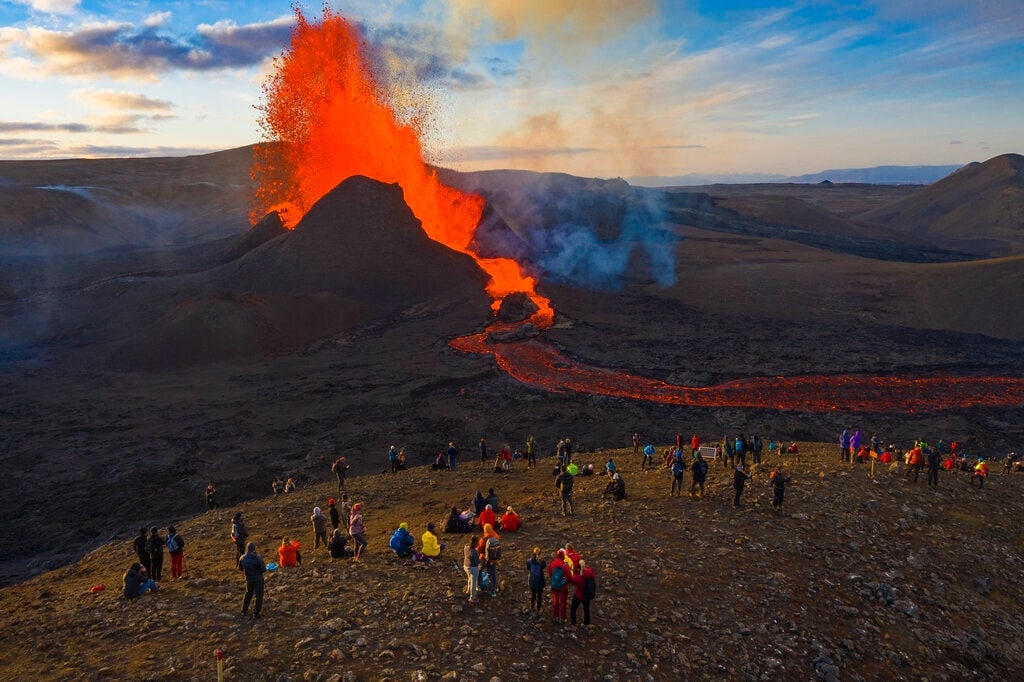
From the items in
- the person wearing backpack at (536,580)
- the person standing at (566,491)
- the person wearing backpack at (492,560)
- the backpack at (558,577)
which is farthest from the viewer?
the person standing at (566,491)

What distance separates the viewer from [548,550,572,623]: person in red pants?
1291cm

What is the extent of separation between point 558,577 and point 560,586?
8.2 inches

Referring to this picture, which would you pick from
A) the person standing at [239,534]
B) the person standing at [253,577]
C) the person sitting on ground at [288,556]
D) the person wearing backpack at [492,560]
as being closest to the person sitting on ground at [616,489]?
A: the person wearing backpack at [492,560]

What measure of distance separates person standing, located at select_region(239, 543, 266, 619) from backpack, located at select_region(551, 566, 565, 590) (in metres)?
5.51

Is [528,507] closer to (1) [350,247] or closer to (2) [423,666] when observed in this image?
(2) [423,666]

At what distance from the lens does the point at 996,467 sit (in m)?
27.9

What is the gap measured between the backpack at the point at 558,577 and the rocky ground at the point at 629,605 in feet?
2.61

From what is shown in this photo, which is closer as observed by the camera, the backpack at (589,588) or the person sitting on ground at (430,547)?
the backpack at (589,588)

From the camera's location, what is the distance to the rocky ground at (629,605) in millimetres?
12008

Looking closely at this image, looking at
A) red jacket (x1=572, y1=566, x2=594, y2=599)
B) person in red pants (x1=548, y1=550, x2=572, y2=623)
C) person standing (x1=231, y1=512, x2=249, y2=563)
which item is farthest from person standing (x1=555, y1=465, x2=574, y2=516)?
person standing (x1=231, y1=512, x2=249, y2=563)

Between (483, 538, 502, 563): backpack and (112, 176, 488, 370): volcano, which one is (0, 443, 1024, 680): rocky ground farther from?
(112, 176, 488, 370): volcano

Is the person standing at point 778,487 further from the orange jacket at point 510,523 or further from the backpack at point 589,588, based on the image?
the backpack at point 589,588

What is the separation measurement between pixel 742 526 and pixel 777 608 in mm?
3418

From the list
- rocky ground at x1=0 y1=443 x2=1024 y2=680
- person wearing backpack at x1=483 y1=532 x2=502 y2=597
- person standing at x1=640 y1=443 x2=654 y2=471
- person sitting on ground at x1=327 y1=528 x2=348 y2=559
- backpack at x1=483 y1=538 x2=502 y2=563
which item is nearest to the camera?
rocky ground at x1=0 y1=443 x2=1024 y2=680
